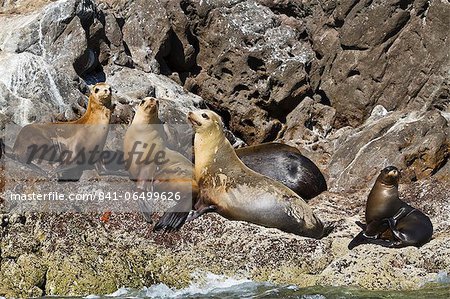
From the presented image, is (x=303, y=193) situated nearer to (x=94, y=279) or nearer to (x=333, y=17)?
(x=94, y=279)

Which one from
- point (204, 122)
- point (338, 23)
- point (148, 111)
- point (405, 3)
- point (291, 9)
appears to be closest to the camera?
point (204, 122)

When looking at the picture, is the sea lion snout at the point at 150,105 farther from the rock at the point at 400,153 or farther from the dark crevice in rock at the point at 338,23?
the dark crevice in rock at the point at 338,23

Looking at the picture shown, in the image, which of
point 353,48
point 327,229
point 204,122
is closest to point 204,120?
point 204,122

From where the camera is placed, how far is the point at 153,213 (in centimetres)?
809

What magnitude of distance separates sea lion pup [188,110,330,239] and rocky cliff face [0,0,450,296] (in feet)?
10.8

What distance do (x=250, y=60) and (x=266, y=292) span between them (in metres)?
7.51

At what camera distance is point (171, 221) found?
25.9 feet

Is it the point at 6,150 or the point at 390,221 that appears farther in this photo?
the point at 6,150

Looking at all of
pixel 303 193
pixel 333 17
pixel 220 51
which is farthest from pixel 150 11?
pixel 303 193

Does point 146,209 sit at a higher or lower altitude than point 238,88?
higher

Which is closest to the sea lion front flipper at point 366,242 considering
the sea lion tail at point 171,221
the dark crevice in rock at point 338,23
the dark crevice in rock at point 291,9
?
the sea lion tail at point 171,221

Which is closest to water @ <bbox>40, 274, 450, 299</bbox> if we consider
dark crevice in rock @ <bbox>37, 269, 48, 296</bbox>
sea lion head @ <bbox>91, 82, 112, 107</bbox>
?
dark crevice in rock @ <bbox>37, 269, 48, 296</bbox>

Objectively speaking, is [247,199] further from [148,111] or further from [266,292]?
[148,111]

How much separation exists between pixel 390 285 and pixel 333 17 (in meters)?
8.09
